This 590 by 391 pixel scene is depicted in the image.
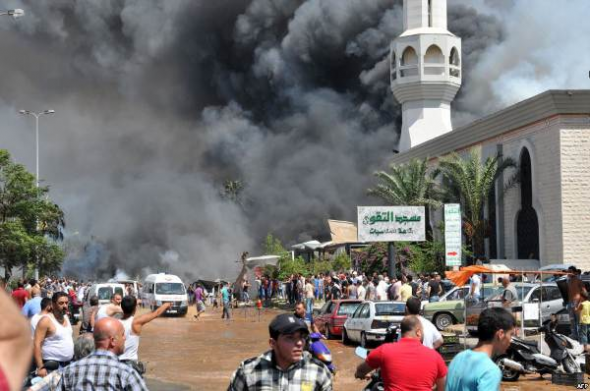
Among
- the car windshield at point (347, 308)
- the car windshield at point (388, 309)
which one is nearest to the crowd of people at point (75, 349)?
the car windshield at point (388, 309)

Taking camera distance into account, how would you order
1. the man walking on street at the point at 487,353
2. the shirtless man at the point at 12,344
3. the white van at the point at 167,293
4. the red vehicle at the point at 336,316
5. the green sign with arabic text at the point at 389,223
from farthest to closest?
1. the white van at the point at 167,293
2. the green sign with arabic text at the point at 389,223
3. the red vehicle at the point at 336,316
4. the man walking on street at the point at 487,353
5. the shirtless man at the point at 12,344

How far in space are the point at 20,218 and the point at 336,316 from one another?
64.5 feet

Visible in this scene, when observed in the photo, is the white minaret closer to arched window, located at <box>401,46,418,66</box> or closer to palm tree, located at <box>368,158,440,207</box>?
arched window, located at <box>401,46,418,66</box>

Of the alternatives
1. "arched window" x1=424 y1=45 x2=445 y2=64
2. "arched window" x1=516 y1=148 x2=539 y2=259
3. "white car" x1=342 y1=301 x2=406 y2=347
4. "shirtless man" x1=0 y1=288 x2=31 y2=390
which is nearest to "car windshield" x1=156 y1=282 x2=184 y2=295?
"arched window" x1=516 y1=148 x2=539 y2=259

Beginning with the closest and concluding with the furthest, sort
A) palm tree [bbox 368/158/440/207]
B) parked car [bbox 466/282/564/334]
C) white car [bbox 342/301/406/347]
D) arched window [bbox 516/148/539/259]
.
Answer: white car [bbox 342/301/406/347] < parked car [bbox 466/282/564/334] < arched window [bbox 516/148/539/259] < palm tree [bbox 368/158/440/207]

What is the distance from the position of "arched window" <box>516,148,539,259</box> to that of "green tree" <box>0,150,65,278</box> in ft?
65.1

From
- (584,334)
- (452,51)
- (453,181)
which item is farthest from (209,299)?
(584,334)

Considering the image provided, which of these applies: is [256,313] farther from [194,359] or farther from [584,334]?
[584,334]

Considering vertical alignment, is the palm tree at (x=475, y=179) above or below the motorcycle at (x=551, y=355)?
above

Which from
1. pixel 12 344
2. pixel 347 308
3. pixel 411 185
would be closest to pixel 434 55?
pixel 411 185

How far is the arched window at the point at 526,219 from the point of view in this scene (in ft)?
133

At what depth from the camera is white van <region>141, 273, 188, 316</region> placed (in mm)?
39438

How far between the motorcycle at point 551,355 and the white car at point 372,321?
581cm

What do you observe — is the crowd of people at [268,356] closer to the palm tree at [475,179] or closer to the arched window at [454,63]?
the palm tree at [475,179]
